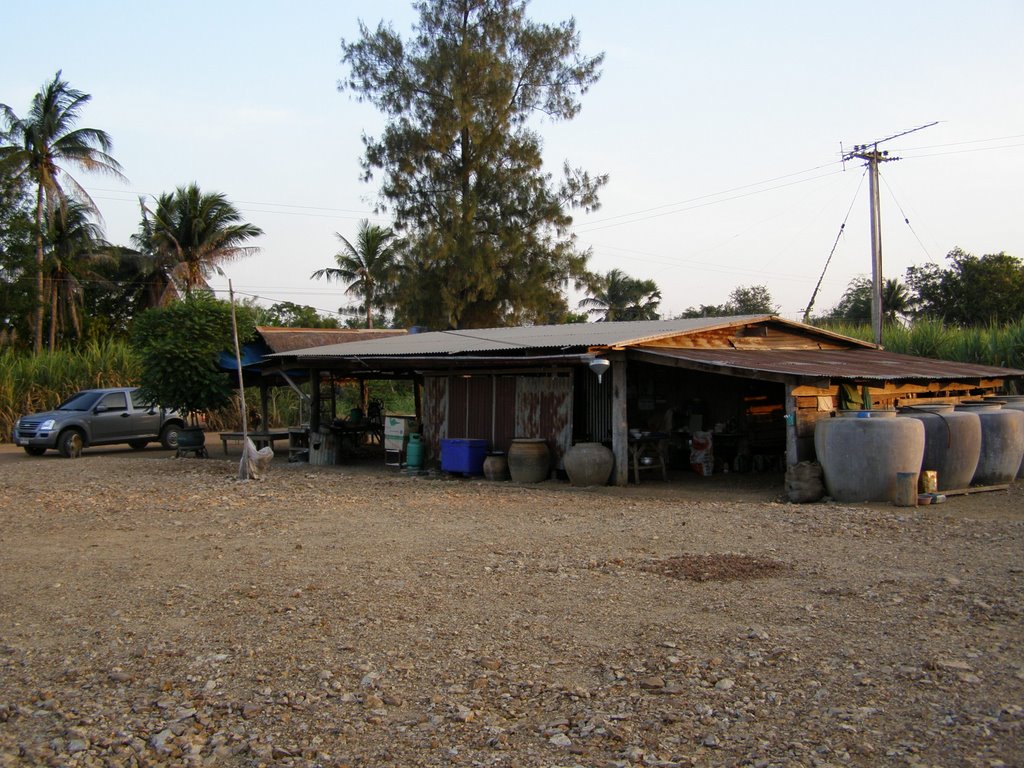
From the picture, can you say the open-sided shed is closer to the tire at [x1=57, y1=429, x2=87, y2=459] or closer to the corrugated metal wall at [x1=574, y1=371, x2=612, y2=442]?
the corrugated metal wall at [x1=574, y1=371, x2=612, y2=442]

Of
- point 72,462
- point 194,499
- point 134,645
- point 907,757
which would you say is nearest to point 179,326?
point 72,462

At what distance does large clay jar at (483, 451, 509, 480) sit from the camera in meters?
15.7

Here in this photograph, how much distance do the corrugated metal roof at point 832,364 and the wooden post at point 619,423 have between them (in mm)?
516

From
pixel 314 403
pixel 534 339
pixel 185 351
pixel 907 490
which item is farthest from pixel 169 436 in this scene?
pixel 907 490

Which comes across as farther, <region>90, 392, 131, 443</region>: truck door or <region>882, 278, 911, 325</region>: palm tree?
<region>882, 278, 911, 325</region>: palm tree

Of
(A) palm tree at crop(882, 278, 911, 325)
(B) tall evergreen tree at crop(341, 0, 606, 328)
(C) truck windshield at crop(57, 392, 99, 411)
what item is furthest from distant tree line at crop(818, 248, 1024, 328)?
(C) truck windshield at crop(57, 392, 99, 411)

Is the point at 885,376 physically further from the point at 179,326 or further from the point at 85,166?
the point at 85,166

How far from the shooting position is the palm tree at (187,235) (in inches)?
1506

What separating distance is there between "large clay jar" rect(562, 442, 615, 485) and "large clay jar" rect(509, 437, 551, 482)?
84 cm

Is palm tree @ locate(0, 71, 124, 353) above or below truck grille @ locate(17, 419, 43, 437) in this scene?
above

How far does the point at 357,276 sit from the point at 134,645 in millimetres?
39368

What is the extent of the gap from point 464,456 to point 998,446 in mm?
8195

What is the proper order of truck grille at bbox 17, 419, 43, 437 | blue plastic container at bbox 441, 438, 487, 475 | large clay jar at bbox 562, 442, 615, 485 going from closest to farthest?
large clay jar at bbox 562, 442, 615, 485, blue plastic container at bbox 441, 438, 487, 475, truck grille at bbox 17, 419, 43, 437

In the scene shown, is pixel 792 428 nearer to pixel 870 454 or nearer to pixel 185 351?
pixel 870 454
